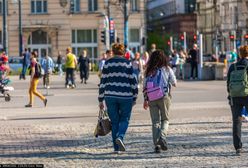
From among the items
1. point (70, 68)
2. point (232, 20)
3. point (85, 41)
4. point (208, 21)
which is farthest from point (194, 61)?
point (208, 21)

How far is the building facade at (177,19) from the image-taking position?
138 m

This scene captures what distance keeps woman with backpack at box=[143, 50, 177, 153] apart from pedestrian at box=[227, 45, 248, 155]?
1145 millimetres

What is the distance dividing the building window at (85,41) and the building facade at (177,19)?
49.9m

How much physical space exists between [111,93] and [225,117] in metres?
7.51

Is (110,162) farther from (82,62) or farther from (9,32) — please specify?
(9,32)

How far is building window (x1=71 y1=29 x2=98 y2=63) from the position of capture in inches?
3110

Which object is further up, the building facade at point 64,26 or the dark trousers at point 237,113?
the building facade at point 64,26

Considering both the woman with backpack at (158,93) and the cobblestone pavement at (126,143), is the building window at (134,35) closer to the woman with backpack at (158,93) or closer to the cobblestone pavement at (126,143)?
the cobblestone pavement at (126,143)

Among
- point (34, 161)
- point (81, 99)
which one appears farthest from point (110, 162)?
point (81, 99)

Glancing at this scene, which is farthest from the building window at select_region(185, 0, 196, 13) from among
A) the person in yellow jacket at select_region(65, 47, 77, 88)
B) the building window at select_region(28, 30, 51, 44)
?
the person in yellow jacket at select_region(65, 47, 77, 88)

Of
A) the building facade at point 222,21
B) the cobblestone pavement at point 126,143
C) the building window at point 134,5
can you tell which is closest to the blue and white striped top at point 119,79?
the cobblestone pavement at point 126,143

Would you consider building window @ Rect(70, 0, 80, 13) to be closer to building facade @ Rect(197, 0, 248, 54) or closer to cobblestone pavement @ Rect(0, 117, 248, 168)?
building facade @ Rect(197, 0, 248, 54)

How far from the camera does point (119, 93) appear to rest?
1541 cm

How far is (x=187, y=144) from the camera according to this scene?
1666 centimetres
